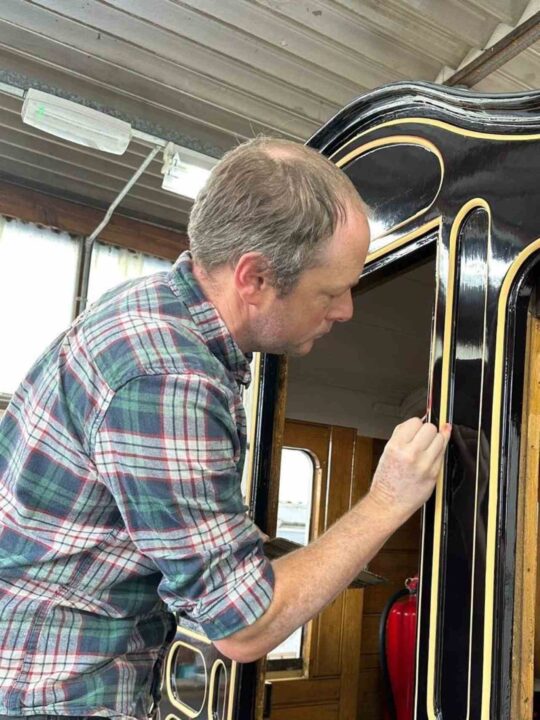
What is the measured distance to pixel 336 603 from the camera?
3072 mm

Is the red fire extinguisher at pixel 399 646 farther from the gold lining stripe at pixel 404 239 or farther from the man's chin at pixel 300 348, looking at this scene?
the man's chin at pixel 300 348

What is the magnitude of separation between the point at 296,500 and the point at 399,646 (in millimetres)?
702

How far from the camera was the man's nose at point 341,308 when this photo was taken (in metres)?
1.18

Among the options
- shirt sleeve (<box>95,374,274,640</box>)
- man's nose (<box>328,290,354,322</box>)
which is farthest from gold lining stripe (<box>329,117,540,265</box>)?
shirt sleeve (<box>95,374,274,640</box>)

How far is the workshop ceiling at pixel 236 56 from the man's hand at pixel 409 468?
1568mm

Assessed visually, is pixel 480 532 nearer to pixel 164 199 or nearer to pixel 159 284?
pixel 159 284

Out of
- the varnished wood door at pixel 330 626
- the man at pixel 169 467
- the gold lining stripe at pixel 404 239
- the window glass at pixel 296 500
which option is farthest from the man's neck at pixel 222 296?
the window glass at pixel 296 500

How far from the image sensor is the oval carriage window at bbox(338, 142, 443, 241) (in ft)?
4.95

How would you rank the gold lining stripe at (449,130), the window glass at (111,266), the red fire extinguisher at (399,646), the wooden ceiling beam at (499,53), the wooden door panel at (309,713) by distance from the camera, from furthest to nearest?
the window glass at (111,266), the wooden door panel at (309,713), the red fire extinguisher at (399,646), the wooden ceiling beam at (499,53), the gold lining stripe at (449,130)

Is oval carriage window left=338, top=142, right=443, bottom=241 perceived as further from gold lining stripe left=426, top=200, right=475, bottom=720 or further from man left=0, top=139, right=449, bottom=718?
man left=0, top=139, right=449, bottom=718

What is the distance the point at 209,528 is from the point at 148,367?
224 mm

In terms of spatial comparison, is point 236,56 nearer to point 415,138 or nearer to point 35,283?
point 415,138

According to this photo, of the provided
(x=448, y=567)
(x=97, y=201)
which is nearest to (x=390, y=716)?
(x=448, y=567)

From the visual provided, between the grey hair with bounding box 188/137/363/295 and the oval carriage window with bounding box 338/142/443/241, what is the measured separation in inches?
18.5
